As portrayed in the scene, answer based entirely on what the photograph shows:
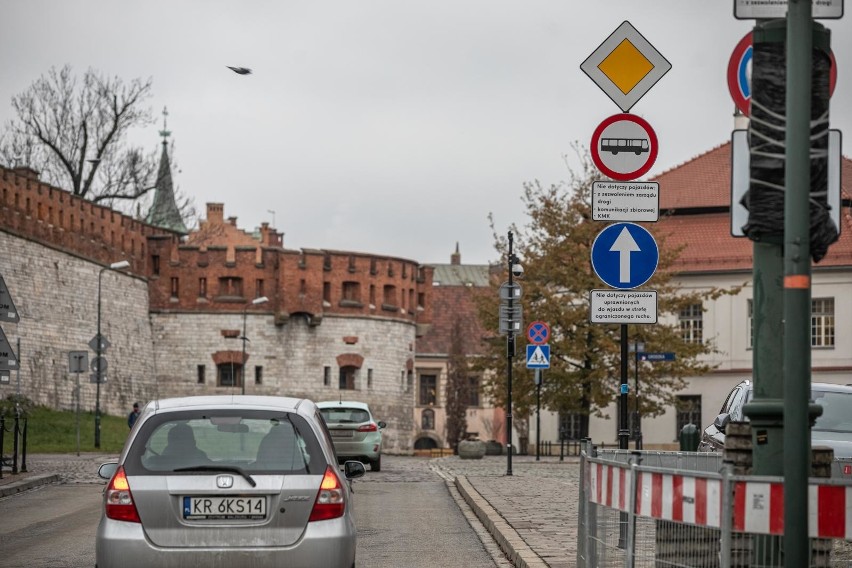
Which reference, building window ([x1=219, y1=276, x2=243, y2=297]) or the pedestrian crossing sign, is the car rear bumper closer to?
the pedestrian crossing sign

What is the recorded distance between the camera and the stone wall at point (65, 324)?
59844mm

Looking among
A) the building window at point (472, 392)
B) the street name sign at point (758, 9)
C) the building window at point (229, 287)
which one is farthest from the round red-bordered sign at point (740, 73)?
the building window at point (472, 392)

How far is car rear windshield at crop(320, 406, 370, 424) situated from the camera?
31656 millimetres

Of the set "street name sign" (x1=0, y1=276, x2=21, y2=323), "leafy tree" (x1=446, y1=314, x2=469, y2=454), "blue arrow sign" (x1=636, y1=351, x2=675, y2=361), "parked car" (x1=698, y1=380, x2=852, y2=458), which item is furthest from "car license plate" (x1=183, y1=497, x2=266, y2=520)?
"leafy tree" (x1=446, y1=314, x2=469, y2=454)

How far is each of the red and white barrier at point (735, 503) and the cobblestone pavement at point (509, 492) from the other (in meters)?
3.64

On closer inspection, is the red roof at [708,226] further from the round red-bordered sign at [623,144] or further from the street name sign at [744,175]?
the street name sign at [744,175]

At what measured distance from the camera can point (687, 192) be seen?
2530 inches

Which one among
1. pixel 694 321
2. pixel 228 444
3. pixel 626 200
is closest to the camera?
pixel 228 444

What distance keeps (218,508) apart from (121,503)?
0.60 m

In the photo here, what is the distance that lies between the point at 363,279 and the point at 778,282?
76.0m

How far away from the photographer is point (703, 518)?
23.7ft

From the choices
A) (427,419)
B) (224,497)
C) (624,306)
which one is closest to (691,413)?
(427,419)

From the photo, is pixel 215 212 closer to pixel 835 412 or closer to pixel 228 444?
pixel 835 412

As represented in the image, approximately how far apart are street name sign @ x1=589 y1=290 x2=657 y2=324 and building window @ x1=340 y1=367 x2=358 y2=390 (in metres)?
70.4
